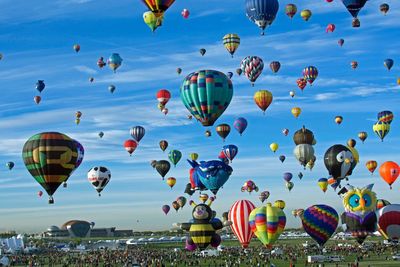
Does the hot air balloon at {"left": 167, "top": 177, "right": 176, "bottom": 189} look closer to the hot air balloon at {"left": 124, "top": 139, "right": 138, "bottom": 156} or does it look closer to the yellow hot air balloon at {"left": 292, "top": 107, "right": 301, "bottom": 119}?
the hot air balloon at {"left": 124, "top": 139, "right": 138, "bottom": 156}

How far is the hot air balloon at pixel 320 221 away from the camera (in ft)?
138

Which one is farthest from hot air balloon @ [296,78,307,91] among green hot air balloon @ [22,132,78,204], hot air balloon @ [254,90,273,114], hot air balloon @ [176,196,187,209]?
green hot air balloon @ [22,132,78,204]

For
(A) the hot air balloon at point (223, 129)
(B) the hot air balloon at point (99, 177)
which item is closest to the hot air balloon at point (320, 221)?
(A) the hot air balloon at point (223, 129)

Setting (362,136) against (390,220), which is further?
(362,136)

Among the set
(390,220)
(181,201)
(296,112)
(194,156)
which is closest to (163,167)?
(194,156)

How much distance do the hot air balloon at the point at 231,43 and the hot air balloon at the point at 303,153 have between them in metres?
11.5

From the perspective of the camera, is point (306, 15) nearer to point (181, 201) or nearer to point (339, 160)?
point (339, 160)

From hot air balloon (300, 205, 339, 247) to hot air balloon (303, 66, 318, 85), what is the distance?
1611 centimetres

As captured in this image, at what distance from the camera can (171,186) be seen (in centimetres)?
6594

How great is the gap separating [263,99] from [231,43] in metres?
5.89

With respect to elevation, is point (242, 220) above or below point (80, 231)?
above

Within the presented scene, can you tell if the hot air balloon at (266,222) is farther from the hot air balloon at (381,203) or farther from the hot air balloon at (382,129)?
the hot air balloon at (382,129)

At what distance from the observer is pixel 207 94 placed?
123ft

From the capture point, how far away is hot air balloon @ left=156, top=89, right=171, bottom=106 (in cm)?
5594
